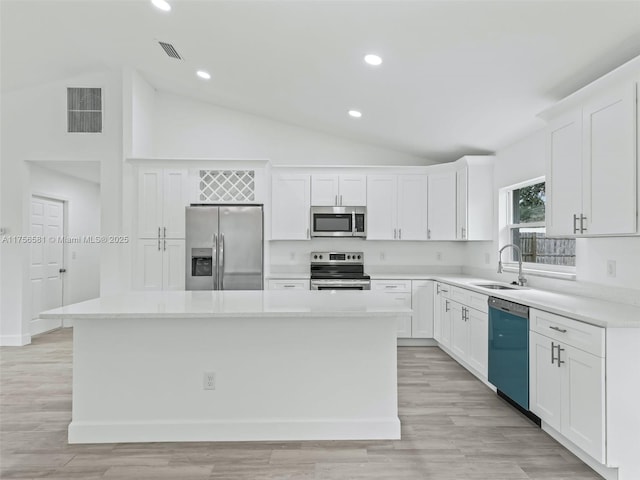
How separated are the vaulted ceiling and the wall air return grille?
0.91ft

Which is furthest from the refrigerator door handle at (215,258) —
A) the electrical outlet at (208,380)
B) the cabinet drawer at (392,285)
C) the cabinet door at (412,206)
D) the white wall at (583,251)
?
the white wall at (583,251)

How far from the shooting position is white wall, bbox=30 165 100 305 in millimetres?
6172

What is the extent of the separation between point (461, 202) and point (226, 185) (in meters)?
3.01

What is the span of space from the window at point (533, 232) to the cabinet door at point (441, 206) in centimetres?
65

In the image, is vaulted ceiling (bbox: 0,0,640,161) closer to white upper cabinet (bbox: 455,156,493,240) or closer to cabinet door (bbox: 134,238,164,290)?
white upper cabinet (bbox: 455,156,493,240)

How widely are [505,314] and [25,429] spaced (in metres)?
3.69

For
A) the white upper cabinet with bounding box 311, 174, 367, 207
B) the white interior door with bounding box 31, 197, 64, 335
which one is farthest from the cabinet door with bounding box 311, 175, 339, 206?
the white interior door with bounding box 31, 197, 64, 335

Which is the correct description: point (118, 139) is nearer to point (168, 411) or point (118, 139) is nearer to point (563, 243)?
point (168, 411)

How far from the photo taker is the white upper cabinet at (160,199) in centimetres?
503

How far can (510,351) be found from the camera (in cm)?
308

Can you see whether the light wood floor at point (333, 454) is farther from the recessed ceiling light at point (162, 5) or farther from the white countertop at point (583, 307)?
the recessed ceiling light at point (162, 5)

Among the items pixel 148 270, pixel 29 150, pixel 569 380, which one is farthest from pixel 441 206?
pixel 29 150

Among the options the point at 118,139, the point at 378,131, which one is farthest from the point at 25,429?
the point at 378,131

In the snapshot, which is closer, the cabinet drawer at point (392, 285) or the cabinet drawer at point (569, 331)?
the cabinet drawer at point (569, 331)
